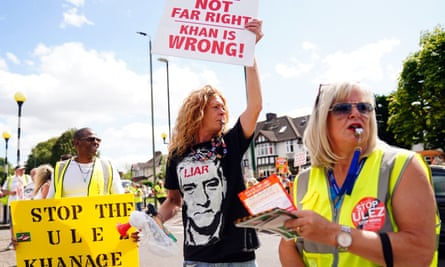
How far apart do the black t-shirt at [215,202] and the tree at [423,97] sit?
29.8 m

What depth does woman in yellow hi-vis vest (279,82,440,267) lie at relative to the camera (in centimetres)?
149

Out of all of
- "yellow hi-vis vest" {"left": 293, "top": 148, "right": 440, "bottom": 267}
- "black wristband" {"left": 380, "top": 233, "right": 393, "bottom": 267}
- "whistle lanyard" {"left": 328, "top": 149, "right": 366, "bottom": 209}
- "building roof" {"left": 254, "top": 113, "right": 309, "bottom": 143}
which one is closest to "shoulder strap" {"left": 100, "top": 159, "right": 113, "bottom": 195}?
"yellow hi-vis vest" {"left": 293, "top": 148, "right": 440, "bottom": 267}

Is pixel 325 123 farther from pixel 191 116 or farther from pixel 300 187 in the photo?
pixel 191 116

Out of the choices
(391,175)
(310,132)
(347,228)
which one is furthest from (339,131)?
(347,228)

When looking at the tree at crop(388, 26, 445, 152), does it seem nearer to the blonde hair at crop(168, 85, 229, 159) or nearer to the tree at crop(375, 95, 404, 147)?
the tree at crop(375, 95, 404, 147)

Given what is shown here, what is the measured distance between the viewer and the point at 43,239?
3.97 meters

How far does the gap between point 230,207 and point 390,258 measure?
1.19 m

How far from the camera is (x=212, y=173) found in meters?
2.56

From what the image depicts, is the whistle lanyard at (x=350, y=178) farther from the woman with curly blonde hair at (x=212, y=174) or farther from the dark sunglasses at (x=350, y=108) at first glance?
the woman with curly blonde hair at (x=212, y=174)

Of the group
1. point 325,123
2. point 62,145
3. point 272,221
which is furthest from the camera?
point 62,145

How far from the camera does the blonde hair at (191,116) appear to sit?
275 cm

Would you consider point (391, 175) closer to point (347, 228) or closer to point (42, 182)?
point (347, 228)

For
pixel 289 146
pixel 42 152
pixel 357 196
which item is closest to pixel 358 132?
pixel 357 196

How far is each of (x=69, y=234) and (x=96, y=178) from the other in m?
0.58
